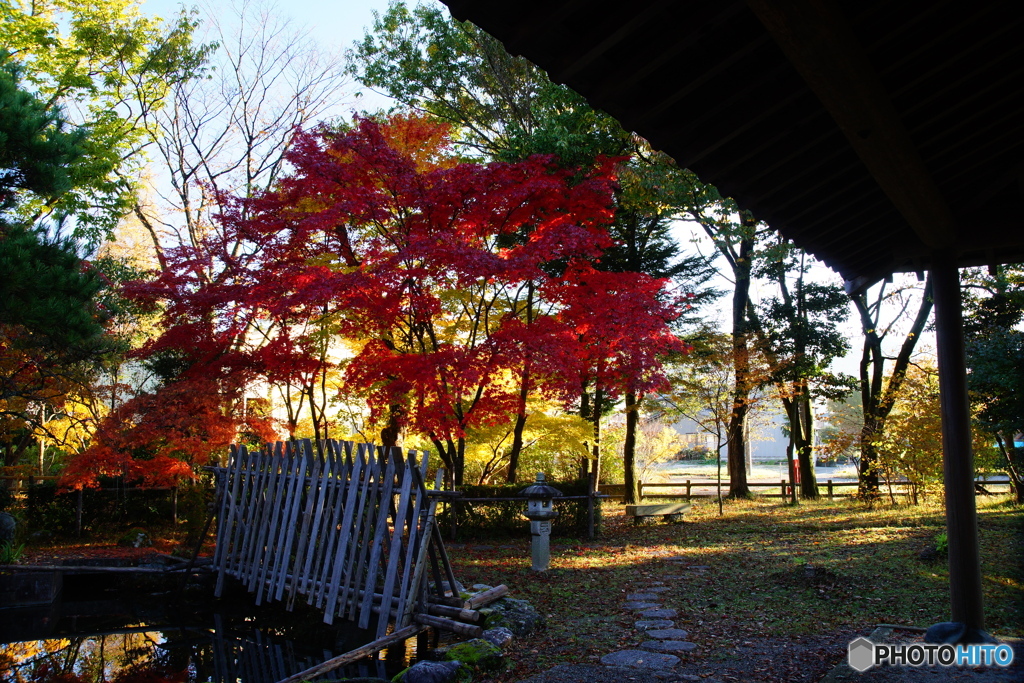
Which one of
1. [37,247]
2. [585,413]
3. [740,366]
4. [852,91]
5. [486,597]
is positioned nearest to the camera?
[852,91]

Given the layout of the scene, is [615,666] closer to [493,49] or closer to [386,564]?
[386,564]

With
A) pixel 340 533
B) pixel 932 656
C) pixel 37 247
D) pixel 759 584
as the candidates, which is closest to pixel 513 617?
pixel 340 533

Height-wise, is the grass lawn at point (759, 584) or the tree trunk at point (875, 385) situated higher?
the tree trunk at point (875, 385)

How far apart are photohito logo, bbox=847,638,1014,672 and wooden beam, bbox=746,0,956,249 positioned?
8.18 feet

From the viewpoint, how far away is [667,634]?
520 centimetres

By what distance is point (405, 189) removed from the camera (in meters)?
9.44

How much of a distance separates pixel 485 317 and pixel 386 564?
6633mm

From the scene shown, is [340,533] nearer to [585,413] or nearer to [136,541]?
[136,541]

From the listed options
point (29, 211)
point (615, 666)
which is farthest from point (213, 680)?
point (29, 211)

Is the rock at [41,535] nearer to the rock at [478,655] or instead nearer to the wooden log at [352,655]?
the wooden log at [352,655]

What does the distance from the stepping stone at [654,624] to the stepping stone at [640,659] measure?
74cm

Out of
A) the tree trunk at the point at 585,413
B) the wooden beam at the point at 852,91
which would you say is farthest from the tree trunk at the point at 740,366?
the wooden beam at the point at 852,91

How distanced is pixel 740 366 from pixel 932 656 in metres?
12.7

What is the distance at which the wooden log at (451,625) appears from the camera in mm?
5160
